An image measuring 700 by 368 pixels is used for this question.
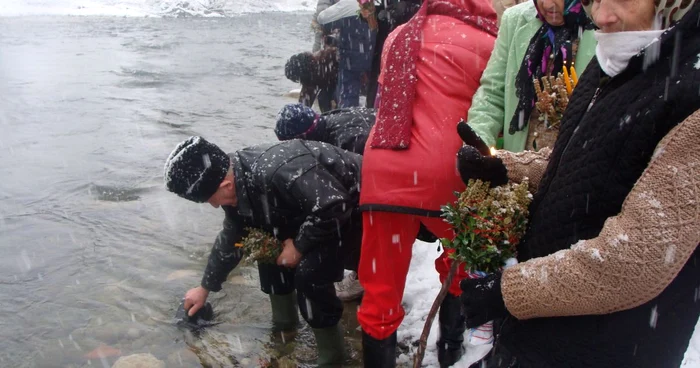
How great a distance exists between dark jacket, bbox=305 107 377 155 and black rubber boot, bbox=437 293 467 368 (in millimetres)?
1011

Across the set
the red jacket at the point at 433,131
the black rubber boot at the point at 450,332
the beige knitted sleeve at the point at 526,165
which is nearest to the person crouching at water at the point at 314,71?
the black rubber boot at the point at 450,332

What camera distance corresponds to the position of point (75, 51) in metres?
15.4

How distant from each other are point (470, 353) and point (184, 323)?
1822mm

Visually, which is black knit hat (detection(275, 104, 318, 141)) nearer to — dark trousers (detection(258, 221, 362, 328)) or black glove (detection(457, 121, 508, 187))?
dark trousers (detection(258, 221, 362, 328))

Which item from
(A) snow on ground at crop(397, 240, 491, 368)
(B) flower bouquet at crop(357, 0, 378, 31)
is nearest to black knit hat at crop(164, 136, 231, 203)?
(A) snow on ground at crop(397, 240, 491, 368)

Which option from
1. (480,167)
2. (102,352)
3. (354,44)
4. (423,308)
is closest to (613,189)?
(480,167)

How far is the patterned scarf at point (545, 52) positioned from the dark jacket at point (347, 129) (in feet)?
4.34

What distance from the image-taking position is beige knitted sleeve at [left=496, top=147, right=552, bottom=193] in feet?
5.97

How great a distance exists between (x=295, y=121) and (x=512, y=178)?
76.8 inches

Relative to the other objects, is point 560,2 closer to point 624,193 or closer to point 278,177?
point 624,193

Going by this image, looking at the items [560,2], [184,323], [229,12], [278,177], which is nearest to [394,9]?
[278,177]

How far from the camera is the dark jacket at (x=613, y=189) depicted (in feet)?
3.82

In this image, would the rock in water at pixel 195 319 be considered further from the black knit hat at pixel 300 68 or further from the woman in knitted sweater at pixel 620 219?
the black knit hat at pixel 300 68

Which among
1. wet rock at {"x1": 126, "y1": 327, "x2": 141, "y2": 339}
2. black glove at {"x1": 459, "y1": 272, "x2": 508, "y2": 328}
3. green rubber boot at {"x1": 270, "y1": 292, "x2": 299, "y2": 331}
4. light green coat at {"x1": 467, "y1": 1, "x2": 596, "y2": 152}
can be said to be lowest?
wet rock at {"x1": 126, "y1": 327, "x2": 141, "y2": 339}
